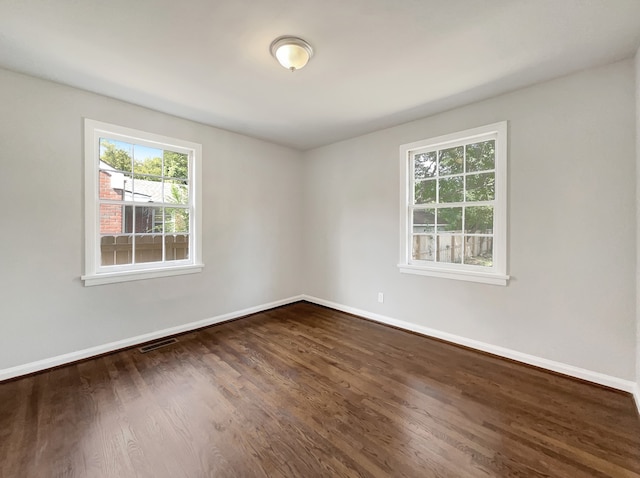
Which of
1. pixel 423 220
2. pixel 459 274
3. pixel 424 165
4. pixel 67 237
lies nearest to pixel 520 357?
pixel 459 274

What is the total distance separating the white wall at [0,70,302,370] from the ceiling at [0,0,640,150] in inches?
11.6

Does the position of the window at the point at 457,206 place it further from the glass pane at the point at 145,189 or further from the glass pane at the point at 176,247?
the glass pane at the point at 145,189

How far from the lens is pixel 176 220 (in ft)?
11.2

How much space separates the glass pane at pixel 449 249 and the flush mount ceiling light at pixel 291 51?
2.41m

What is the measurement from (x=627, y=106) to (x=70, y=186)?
489 cm

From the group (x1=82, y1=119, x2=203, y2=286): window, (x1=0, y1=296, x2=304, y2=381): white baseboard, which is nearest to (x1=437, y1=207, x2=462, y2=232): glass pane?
(x1=0, y1=296, x2=304, y2=381): white baseboard

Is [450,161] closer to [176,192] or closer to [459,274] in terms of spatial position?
[459,274]

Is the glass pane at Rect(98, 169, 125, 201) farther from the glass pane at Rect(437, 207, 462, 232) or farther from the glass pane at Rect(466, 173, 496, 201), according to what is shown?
the glass pane at Rect(466, 173, 496, 201)

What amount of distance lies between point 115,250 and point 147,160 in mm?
1090

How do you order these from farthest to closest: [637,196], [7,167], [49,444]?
[7,167] < [637,196] < [49,444]

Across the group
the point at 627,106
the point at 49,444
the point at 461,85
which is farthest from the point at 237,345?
the point at 627,106

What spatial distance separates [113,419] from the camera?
73.2 inches

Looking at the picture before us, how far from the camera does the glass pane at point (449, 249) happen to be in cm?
314

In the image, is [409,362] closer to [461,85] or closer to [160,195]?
[461,85]
